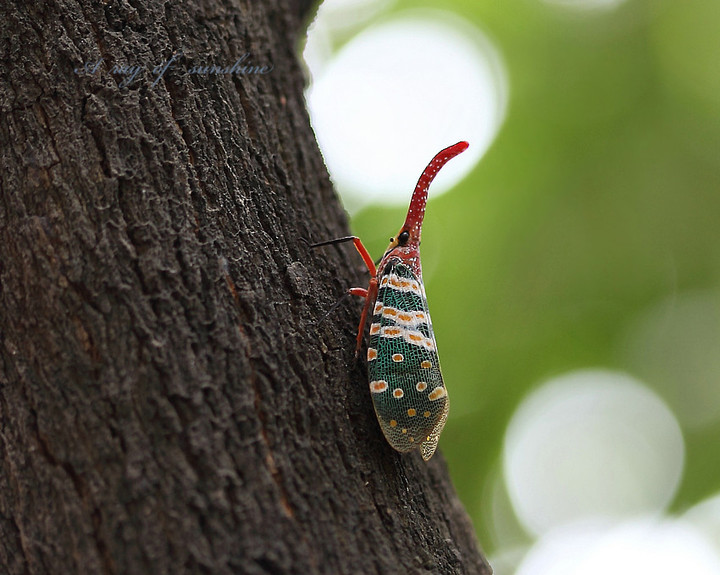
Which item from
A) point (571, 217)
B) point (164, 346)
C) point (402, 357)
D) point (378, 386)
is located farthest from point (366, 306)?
point (571, 217)

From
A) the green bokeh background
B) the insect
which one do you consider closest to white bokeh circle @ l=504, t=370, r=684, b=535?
the green bokeh background

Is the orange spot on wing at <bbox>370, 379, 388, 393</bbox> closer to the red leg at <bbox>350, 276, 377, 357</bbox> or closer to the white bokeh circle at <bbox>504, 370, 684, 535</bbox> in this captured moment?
the red leg at <bbox>350, 276, 377, 357</bbox>

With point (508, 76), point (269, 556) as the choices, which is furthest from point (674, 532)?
point (269, 556)

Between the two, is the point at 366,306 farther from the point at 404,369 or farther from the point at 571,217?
the point at 571,217

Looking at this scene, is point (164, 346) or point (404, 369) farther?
point (404, 369)

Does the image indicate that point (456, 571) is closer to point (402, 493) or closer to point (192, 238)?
point (402, 493)

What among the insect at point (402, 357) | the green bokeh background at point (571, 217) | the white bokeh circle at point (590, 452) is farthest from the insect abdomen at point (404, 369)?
the white bokeh circle at point (590, 452)
